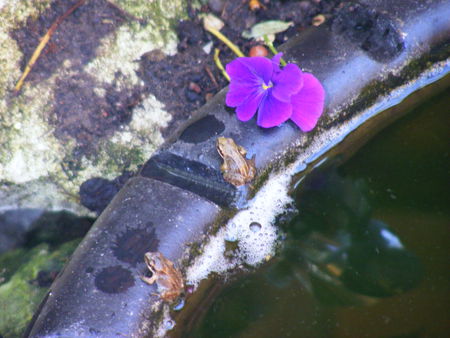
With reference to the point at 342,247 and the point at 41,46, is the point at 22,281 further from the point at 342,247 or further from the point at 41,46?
the point at 342,247

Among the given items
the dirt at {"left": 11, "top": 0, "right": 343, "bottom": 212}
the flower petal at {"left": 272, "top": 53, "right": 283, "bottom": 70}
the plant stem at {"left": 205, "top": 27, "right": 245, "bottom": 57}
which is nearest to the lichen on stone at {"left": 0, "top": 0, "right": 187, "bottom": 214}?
the dirt at {"left": 11, "top": 0, "right": 343, "bottom": 212}

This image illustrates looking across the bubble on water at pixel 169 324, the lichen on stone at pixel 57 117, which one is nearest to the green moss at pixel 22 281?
the lichen on stone at pixel 57 117

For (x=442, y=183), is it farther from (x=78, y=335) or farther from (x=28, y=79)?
(x=28, y=79)

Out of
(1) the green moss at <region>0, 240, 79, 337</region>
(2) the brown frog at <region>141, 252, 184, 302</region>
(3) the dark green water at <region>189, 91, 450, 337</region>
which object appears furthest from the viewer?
(1) the green moss at <region>0, 240, 79, 337</region>

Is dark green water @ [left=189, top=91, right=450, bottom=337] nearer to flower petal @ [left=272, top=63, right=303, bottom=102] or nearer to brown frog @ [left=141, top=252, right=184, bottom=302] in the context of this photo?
brown frog @ [left=141, top=252, right=184, bottom=302]

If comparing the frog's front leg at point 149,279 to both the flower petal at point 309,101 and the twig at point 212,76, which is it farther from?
the twig at point 212,76

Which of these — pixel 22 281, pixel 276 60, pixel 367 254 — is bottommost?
pixel 367 254

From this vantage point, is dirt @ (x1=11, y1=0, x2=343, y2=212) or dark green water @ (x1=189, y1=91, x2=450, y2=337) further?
dirt @ (x1=11, y1=0, x2=343, y2=212)

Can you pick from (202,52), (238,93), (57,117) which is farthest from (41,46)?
(238,93)
